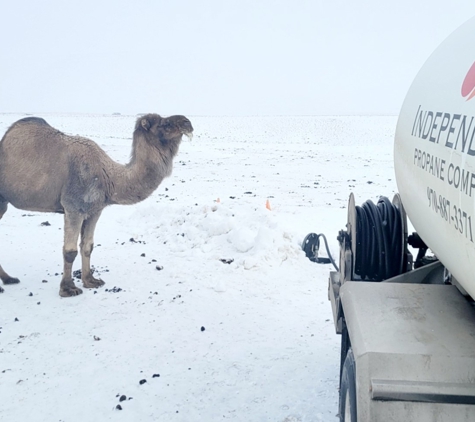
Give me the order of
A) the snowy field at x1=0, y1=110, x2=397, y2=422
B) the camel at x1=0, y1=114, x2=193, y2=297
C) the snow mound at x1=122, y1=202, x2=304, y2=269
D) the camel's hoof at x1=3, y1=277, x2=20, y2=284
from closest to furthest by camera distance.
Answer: the snowy field at x1=0, y1=110, x2=397, y2=422 → the camel at x1=0, y1=114, x2=193, y2=297 → the camel's hoof at x1=3, y1=277, x2=20, y2=284 → the snow mound at x1=122, y1=202, x2=304, y2=269

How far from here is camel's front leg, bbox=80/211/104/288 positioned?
6590 mm

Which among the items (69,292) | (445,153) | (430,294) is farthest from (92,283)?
(445,153)

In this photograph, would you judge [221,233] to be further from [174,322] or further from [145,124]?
[174,322]

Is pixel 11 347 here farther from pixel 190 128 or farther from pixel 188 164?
pixel 188 164

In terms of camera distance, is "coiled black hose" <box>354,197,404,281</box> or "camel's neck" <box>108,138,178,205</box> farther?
"camel's neck" <box>108,138,178,205</box>

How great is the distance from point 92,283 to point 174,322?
5.05 feet

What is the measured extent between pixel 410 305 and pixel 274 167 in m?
17.1

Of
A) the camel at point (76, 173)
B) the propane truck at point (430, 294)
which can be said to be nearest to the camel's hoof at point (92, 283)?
the camel at point (76, 173)

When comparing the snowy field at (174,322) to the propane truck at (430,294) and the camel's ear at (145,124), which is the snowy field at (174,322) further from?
the camel's ear at (145,124)

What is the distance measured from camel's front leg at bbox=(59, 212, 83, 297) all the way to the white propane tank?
4.16 m

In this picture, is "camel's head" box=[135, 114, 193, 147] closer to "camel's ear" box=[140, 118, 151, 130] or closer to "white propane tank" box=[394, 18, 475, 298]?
"camel's ear" box=[140, 118, 151, 130]

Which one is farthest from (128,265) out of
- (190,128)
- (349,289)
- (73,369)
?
(349,289)

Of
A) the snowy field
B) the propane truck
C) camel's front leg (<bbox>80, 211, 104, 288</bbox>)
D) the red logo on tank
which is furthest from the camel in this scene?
the red logo on tank

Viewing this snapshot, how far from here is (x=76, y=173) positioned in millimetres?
6426
